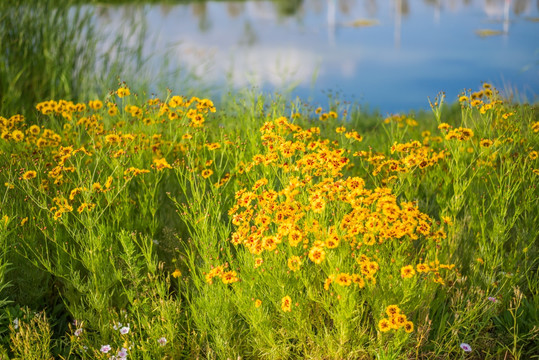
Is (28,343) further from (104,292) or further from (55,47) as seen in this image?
(55,47)

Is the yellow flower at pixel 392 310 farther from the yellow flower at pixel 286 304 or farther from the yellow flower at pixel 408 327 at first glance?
the yellow flower at pixel 286 304

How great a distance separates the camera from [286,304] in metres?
2.46

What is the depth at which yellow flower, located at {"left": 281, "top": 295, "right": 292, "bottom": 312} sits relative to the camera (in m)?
2.41

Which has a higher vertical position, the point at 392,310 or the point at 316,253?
the point at 316,253

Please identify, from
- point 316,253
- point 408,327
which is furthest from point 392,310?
point 316,253

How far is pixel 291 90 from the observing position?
721 cm

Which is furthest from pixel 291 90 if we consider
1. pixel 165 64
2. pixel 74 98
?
pixel 74 98

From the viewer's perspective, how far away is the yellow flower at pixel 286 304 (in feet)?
7.90

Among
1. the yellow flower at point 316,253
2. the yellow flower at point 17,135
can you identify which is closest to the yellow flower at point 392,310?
the yellow flower at point 316,253

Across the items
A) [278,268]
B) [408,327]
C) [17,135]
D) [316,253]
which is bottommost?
[408,327]

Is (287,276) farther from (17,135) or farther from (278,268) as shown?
(17,135)

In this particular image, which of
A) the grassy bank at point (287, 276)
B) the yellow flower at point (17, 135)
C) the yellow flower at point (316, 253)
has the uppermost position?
the yellow flower at point (17, 135)

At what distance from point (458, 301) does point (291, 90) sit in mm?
4538

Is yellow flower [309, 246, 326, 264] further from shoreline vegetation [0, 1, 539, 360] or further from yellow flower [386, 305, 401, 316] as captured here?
yellow flower [386, 305, 401, 316]
